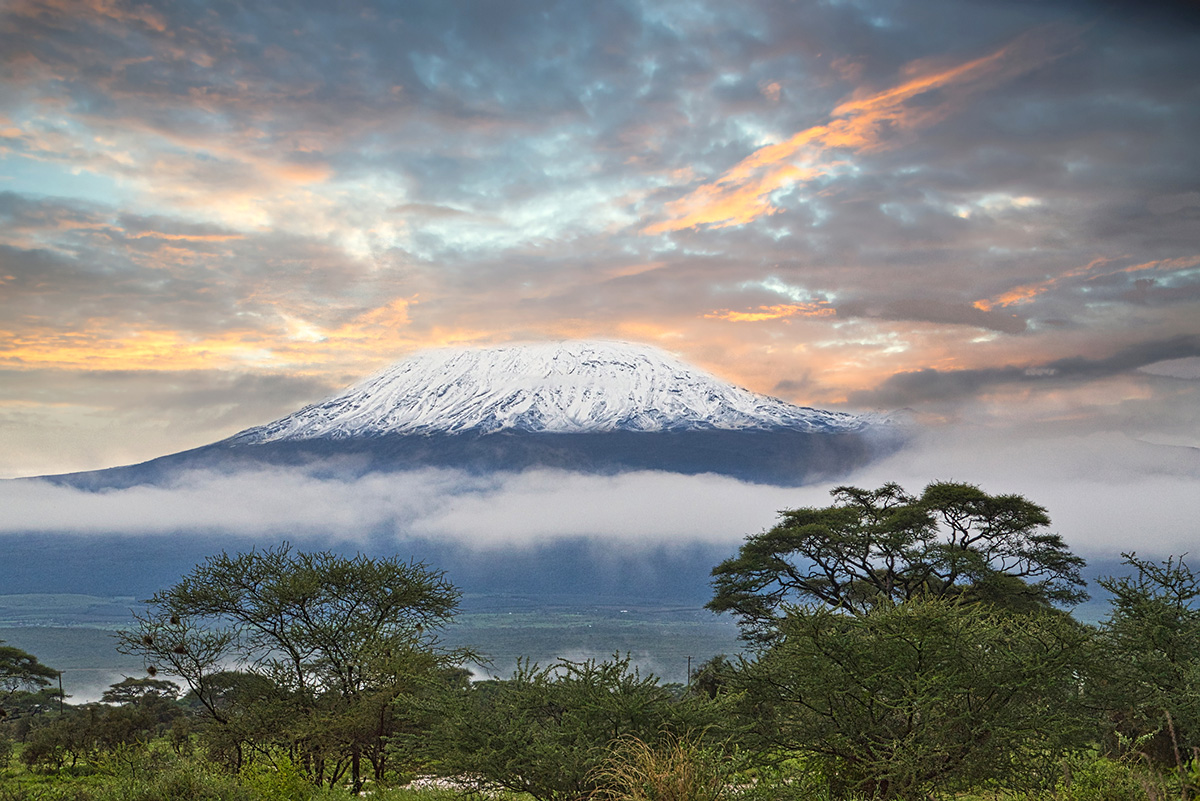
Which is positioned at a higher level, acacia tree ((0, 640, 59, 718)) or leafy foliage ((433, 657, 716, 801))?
leafy foliage ((433, 657, 716, 801))

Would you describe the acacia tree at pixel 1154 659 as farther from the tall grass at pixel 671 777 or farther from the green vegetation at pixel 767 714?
the tall grass at pixel 671 777

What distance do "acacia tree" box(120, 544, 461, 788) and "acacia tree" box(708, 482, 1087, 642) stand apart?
668 inches

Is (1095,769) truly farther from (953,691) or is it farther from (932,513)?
(932,513)

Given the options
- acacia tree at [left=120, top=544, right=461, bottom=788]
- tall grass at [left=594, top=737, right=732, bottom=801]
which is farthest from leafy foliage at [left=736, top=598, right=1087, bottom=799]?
acacia tree at [left=120, top=544, right=461, bottom=788]

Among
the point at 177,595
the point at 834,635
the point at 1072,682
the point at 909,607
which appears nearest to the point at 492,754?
the point at 834,635

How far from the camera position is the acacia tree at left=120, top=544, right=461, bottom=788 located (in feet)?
69.0

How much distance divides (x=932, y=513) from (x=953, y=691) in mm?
28205

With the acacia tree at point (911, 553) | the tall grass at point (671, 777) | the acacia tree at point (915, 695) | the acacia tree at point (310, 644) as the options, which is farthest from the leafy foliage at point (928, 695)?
the acacia tree at point (911, 553)

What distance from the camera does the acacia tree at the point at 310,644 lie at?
21031mm

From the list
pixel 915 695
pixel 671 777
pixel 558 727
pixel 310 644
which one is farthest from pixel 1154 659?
pixel 310 644

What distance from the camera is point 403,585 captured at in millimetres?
27609

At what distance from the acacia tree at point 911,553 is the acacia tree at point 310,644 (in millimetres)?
16969

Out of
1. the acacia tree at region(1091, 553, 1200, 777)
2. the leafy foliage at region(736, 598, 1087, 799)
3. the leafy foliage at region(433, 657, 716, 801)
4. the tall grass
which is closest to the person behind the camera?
the tall grass

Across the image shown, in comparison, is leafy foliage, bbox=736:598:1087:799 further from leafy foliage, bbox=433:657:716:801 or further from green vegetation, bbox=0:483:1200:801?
leafy foliage, bbox=433:657:716:801
